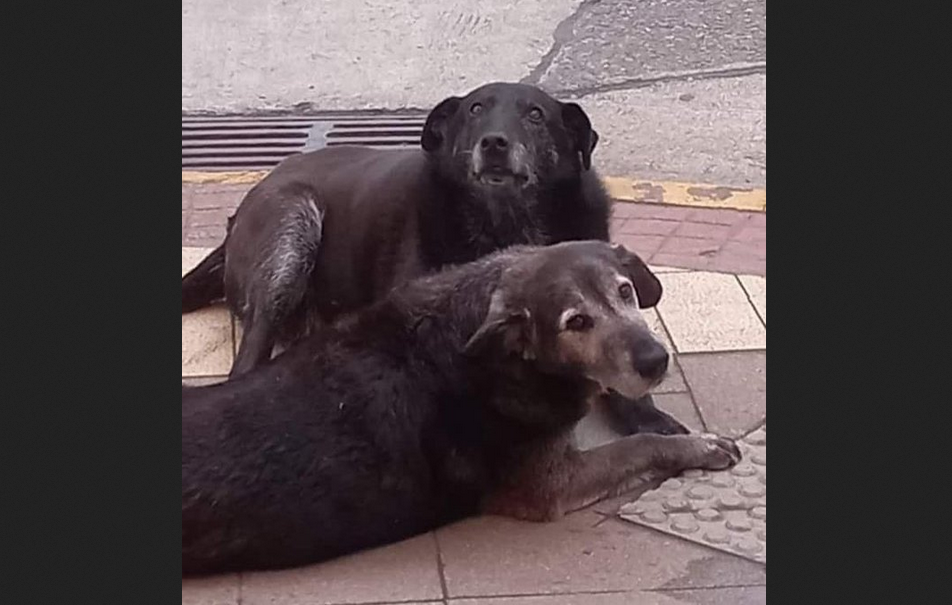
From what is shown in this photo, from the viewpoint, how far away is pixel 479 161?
447cm

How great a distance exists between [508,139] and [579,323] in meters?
0.96

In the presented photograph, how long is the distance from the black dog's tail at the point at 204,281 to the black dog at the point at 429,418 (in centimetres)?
133

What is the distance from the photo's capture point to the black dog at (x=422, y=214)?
4539mm

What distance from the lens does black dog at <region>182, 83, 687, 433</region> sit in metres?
4.54

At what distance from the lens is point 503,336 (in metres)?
3.76

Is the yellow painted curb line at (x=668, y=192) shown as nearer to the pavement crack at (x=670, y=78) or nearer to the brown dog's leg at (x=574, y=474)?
the pavement crack at (x=670, y=78)

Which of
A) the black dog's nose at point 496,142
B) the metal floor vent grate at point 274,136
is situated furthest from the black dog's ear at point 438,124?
the metal floor vent grate at point 274,136

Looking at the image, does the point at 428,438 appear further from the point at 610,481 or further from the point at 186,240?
the point at 186,240

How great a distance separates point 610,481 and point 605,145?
3.25 meters

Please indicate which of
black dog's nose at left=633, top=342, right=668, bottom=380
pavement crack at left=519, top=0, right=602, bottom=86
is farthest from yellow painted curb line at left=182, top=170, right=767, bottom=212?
black dog's nose at left=633, top=342, right=668, bottom=380

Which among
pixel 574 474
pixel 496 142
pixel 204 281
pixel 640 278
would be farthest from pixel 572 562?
pixel 204 281

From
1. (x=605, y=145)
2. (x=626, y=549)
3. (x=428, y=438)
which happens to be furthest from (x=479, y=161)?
(x=605, y=145)

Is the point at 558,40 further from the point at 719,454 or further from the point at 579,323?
the point at 579,323

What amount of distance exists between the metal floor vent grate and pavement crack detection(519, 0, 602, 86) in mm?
828
